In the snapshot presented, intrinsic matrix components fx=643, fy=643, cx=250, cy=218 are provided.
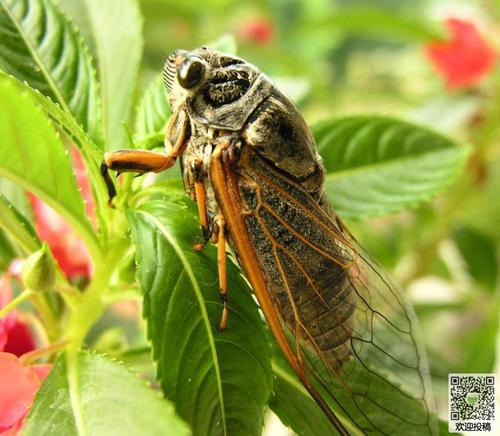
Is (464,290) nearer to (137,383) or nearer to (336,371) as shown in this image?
(336,371)

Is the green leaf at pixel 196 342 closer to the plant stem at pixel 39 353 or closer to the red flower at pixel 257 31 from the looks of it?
the plant stem at pixel 39 353

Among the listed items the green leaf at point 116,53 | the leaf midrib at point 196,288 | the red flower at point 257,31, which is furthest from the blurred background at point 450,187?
the leaf midrib at point 196,288

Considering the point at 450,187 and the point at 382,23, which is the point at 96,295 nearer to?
the point at 450,187

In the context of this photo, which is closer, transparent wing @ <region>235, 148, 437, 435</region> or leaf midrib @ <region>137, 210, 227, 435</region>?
leaf midrib @ <region>137, 210, 227, 435</region>

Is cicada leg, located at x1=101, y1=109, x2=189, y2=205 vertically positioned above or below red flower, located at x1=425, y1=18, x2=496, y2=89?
below

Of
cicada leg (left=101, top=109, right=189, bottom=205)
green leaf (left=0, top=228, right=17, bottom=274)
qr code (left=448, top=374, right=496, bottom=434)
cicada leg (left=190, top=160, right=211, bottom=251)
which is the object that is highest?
cicada leg (left=101, top=109, right=189, bottom=205)

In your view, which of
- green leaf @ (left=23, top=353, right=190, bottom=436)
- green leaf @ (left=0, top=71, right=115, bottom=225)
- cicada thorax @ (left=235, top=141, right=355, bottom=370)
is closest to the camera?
green leaf @ (left=23, top=353, right=190, bottom=436)

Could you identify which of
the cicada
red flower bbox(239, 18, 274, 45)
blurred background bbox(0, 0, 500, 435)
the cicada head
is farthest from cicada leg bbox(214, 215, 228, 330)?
red flower bbox(239, 18, 274, 45)

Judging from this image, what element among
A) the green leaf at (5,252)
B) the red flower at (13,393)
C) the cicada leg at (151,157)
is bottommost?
the red flower at (13,393)

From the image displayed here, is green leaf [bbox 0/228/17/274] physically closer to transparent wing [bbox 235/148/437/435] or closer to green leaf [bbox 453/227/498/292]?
transparent wing [bbox 235/148/437/435]
